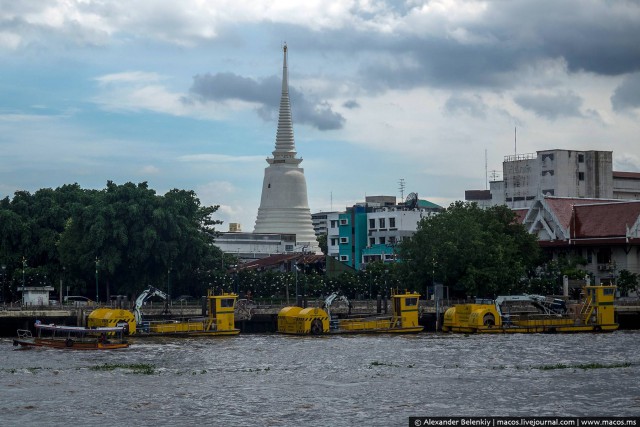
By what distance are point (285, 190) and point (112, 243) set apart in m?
47.1

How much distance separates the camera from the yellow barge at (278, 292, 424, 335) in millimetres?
78688

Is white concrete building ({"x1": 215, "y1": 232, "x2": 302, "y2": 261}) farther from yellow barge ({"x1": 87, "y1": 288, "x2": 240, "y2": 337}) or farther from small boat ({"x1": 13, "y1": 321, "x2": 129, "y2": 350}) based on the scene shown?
small boat ({"x1": 13, "y1": 321, "x2": 129, "y2": 350})

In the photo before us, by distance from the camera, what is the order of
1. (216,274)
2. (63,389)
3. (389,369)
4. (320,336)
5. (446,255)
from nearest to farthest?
(63,389) < (389,369) < (320,336) < (446,255) < (216,274)

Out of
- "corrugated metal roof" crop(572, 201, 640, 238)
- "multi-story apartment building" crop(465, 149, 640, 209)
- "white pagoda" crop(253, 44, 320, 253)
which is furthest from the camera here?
"white pagoda" crop(253, 44, 320, 253)

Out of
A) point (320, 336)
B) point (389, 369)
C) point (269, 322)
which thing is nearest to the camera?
point (389, 369)

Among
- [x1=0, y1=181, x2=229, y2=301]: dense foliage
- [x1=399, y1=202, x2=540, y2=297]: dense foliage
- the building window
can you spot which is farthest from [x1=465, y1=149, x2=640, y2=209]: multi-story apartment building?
[x1=0, y1=181, x2=229, y2=301]: dense foliage

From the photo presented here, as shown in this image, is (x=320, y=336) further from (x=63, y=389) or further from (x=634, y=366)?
(x=63, y=389)

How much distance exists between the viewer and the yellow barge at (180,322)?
7401 centimetres

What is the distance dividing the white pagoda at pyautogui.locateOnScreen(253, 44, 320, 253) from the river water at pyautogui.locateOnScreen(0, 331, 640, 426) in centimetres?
6637

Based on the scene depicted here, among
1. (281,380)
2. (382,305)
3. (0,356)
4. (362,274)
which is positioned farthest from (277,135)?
(281,380)

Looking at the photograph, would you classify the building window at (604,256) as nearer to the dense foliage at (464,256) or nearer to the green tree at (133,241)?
the dense foliage at (464,256)

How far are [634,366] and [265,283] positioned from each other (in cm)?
5023

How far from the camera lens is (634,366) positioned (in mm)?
54875

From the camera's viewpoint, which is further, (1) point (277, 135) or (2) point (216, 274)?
(1) point (277, 135)
